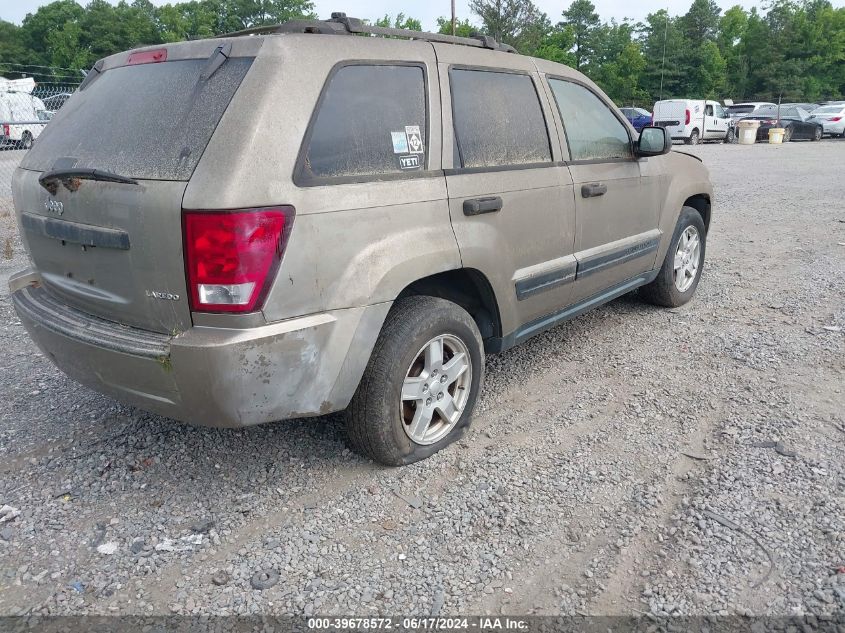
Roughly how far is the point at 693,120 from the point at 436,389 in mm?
28572

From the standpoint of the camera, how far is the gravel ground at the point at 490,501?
2.40m

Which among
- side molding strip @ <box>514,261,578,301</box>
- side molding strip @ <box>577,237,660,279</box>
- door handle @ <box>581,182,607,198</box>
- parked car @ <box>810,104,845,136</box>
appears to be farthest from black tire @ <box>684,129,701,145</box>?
side molding strip @ <box>514,261,578,301</box>

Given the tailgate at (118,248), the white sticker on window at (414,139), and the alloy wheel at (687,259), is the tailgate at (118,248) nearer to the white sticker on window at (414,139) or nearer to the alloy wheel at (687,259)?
the white sticker on window at (414,139)

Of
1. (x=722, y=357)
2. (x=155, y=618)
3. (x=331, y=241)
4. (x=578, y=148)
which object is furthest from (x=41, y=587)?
(x=722, y=357)

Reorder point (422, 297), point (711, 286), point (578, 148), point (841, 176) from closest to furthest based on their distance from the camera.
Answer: point (422, 297)
point (578, 148)
point (711, 286)
point (841, 176)

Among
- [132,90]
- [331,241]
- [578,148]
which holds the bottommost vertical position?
[331,241]

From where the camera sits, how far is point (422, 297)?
320cm

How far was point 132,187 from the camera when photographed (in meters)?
2.56

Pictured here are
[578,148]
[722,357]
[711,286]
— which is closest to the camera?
[578,148]

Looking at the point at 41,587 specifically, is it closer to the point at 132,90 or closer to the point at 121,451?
the point at 121,451

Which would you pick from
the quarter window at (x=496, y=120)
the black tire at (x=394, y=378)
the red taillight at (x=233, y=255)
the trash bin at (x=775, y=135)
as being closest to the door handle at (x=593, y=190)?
the quarter window at (x=496, y=120)

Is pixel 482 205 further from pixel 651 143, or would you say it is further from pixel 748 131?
pixel 748 131

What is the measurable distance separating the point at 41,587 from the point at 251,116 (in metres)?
1.89

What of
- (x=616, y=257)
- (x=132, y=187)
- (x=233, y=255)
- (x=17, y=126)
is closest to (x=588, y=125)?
(x=616, y=257)
